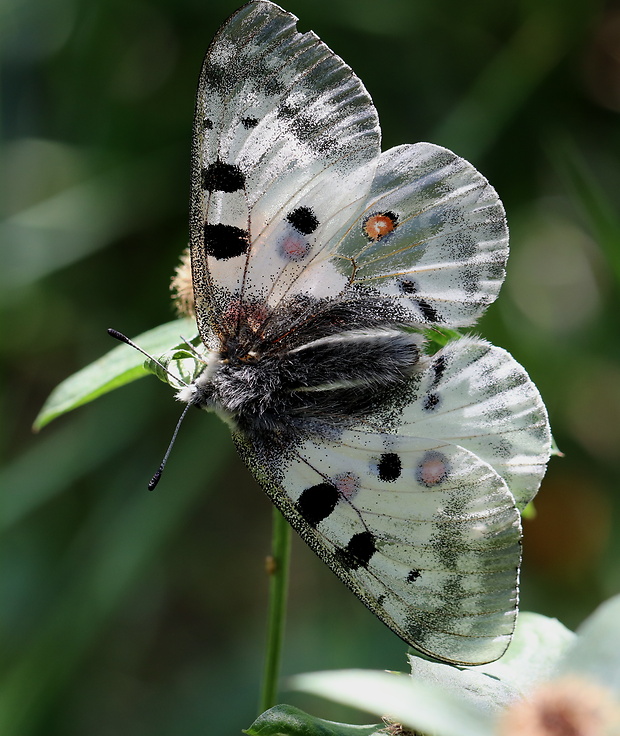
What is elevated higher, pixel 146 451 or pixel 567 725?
pixel 567 725

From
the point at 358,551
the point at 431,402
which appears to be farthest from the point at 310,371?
the point at 358,551

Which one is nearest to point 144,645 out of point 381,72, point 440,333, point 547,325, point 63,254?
point 63,254

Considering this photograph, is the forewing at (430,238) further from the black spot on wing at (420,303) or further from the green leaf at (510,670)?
the green leaf at (510,670)

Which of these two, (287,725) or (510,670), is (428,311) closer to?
(510,670)

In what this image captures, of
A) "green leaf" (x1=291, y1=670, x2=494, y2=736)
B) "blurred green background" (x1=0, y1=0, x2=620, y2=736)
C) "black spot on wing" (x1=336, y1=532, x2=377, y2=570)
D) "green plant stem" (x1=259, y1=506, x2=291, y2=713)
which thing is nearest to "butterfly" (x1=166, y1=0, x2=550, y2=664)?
"black spot on wing" (x1=336, y1=532, x2=377, y2=570)

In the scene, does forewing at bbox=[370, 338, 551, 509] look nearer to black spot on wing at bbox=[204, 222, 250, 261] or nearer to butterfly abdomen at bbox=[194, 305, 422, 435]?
butterfly abdomen at bbox=[194, 305, 422, 435]

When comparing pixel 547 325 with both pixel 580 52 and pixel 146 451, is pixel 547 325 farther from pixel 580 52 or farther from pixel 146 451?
pixel 146 451
